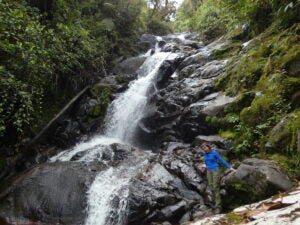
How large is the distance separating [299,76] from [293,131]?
214cm

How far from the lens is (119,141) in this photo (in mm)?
12625

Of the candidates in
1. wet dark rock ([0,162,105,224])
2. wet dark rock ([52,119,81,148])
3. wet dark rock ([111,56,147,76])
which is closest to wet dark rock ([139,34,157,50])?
wet dark rock ([111,56,147,76])

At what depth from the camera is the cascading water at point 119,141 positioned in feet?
25.3

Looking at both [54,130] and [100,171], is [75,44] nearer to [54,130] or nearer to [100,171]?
[54,130]

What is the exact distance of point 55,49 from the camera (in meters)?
10.9

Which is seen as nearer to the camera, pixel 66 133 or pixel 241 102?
pixel 241 102

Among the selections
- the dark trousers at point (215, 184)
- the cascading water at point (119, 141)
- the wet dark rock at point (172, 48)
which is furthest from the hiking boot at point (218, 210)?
the wet dark rock at point (172, 48)

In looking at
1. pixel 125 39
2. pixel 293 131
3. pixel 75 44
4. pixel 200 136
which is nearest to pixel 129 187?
pixel 200 136

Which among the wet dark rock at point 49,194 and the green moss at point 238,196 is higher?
the wet dark rock at point 49,194

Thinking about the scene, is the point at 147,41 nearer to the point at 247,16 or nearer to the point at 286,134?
the point at 247,16

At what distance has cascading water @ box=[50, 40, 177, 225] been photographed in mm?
7715

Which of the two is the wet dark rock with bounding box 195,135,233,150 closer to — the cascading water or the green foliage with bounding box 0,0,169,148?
the cascading water

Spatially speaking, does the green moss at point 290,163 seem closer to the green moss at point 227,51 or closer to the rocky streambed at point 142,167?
the rocky streambed at point 142,167

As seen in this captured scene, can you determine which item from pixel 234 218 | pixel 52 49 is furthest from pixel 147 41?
pixel 234 218
